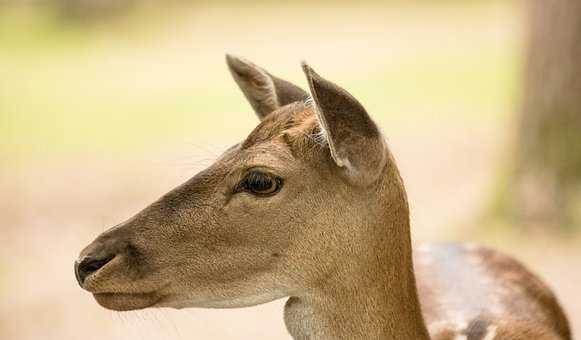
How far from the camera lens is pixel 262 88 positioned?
12.1 feet

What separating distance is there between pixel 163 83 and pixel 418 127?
431 centimetres

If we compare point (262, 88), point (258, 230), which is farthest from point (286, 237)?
point (262, 88)

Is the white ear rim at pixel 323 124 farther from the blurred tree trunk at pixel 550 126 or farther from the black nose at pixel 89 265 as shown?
the blurred tree trunk at pixel 550 126

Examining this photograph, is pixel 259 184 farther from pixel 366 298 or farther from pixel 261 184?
pixel 366 298

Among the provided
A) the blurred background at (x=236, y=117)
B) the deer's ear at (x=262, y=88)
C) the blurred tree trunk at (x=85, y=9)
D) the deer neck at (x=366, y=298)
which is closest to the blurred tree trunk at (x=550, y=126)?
the blurred background at (x=236, y=117)

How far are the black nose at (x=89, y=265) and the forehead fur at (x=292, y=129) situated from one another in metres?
0.56

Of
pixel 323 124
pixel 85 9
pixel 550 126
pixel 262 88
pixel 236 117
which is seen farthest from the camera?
pixel 85 9

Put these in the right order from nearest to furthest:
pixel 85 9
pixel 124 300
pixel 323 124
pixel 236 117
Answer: pixel 323 124, pixel 124 300, pixel 236 117, pixel 85 9

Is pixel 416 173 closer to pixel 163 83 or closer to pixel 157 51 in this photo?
pixel 163 83

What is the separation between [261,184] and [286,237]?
178 millimetres

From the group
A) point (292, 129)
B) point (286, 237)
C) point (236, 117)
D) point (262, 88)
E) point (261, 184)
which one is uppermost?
point (236, 117)

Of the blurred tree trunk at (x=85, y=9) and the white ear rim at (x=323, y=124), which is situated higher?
the blurred tree trunk at (x=85, y=9)

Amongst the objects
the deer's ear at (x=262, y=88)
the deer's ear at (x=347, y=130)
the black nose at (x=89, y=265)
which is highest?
the deer's ear at (x=262, y=88)

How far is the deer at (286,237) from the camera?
3.11 m
